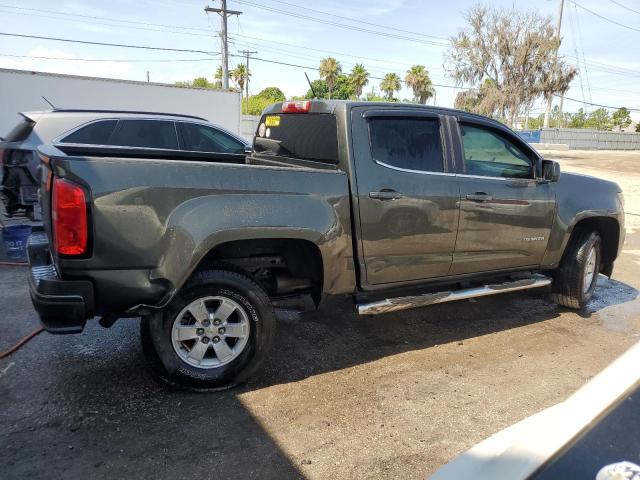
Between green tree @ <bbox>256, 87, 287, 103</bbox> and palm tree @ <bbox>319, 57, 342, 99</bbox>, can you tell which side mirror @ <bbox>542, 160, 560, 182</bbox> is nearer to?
palm tree @ <bbox>319, 57, 342, 99</bbox>

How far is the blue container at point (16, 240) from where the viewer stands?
240 inches

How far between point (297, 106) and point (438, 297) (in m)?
1.94

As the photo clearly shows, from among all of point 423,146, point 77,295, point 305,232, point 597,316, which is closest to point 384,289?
point 305,232

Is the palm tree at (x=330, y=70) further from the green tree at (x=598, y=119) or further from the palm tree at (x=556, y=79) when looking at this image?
the green tree at (x=598, y=119)

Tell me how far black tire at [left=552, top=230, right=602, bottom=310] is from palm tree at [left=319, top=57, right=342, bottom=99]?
57176mm

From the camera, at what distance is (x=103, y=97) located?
1483 centimetres

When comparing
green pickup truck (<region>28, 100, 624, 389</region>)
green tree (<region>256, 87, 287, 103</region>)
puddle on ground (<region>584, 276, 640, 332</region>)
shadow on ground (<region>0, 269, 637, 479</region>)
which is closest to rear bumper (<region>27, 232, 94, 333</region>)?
green pickup truck (<region>28, 100, 624, 389</region>)

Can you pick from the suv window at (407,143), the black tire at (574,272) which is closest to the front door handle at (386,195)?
the suv window at (407,143)

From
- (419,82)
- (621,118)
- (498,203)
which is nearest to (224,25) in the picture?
(419,82)

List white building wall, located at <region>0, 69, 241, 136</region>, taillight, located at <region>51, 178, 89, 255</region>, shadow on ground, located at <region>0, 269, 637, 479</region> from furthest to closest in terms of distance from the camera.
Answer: white building wall, located at <region>0, 69, 241, 136</region> < taillight, located at <region>51, 178, 89, 255</region> < shadow on ground, located at <region>0, 269, 637, 479</region>

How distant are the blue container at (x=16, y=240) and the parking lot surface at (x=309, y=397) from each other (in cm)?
138

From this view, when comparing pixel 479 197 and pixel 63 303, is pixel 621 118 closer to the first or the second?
pixel 479 197

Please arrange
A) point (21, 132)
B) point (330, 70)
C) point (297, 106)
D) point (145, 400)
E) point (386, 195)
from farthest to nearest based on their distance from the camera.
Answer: point (330, 70) < point (21, 132) < point (297, 106) < point (386, 195) < point (145, 400)

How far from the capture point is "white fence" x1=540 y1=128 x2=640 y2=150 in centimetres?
4903
